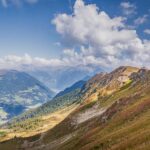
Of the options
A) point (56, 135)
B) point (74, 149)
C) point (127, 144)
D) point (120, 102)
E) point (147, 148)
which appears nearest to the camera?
point (147, 148)

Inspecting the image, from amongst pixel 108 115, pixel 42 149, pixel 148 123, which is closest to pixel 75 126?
pixel 42 149

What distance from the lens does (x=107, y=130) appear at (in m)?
96.8

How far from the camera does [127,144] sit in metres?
53.6

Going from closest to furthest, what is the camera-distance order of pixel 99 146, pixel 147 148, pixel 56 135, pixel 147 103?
pixel 147 148 → pixel 99 146 → pixel 147 103 → pixel 56 135

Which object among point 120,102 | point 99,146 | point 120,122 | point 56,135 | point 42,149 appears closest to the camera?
point 99,146

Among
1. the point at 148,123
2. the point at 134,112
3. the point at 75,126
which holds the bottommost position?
the point at 148,123

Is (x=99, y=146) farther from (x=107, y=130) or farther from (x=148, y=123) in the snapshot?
(x=107, y=130)

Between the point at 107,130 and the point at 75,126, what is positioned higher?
the point at 75,126

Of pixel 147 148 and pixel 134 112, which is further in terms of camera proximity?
pixel 134 112

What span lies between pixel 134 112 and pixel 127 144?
172 feet

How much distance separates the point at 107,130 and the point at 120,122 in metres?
5.99

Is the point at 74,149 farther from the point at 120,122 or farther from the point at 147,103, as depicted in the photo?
the point at 147,103

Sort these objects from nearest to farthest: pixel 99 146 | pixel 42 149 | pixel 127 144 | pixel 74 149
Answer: pixel 127 144 → pixel 99 146 → pixel 74 149 → pixel 42 149

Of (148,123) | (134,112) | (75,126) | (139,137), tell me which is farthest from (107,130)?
(75,126)
